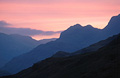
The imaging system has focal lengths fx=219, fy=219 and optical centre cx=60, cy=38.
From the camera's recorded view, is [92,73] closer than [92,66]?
Yes

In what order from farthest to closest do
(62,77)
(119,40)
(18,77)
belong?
(18,77) → (119,40) → (62,77)

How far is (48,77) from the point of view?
3071 inches

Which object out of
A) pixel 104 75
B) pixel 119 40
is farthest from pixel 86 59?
pixel 104 75

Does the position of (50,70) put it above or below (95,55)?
below

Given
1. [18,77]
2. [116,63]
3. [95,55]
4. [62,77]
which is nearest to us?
[116,63]

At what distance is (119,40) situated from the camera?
8319 centimetres

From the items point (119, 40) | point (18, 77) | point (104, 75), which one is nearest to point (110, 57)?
point (104, 75)

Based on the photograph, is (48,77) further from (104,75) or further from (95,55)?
(104,75)

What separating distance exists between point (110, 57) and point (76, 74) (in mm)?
11054

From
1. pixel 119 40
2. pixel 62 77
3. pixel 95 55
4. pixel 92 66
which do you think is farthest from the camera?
pixel 119 40

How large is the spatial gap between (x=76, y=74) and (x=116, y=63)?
13957mm

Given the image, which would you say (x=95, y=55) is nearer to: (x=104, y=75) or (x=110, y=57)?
(x=110, y=57)

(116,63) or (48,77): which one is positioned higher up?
(116,63)

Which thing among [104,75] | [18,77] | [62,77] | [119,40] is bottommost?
[18,77]
